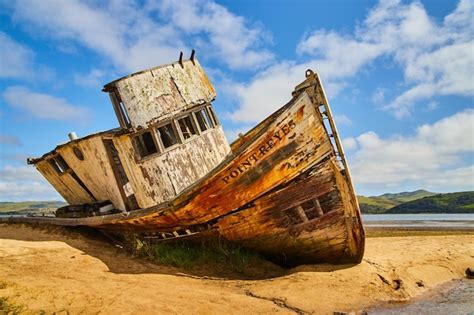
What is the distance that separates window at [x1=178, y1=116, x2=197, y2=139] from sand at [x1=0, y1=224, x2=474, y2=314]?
3321mm

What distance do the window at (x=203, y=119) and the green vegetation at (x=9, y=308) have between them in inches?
233

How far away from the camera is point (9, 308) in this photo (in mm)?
4246

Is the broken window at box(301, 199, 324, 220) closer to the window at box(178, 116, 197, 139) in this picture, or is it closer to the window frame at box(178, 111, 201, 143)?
the window frame at box(178, 111, 201, 143)

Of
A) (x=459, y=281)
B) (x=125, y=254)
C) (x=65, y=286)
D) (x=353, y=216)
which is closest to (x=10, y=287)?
(x=65, y=286)

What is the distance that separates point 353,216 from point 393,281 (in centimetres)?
146

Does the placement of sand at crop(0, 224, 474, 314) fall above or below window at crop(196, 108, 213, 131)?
below

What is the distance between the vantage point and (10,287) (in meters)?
4.89

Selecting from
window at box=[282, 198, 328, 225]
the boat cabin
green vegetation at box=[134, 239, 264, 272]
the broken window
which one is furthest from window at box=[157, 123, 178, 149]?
the broken window

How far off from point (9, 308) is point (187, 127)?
5609 mm

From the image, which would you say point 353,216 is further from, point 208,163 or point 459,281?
point 208,163

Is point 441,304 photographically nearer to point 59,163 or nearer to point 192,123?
point 192,123

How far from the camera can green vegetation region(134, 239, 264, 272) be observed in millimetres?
7274

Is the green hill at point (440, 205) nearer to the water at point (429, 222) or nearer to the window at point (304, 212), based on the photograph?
the water at point (429, 222)

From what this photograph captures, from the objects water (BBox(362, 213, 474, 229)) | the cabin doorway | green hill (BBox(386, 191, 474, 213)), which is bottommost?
green hill (BBox(386, 191, 474, 213))
